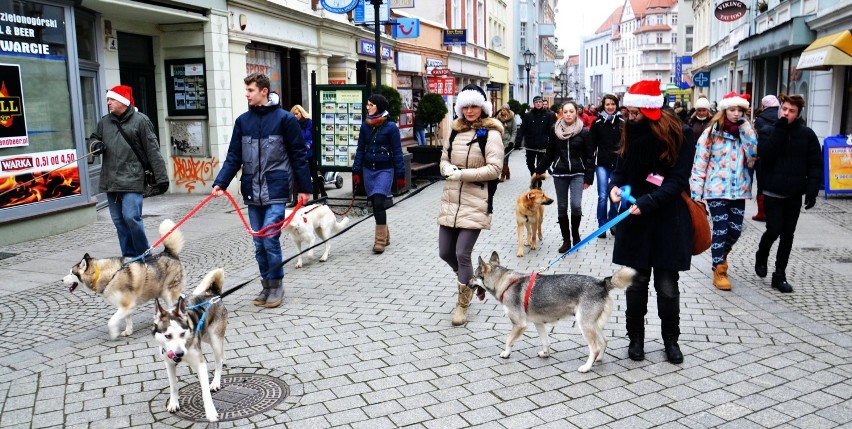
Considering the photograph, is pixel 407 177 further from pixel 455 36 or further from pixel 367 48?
pixel 455 36

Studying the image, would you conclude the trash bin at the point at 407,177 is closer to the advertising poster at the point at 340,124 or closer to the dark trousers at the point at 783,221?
the advertising poster at the point at 340,124

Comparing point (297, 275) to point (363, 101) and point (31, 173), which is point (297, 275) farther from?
point (363, 101)

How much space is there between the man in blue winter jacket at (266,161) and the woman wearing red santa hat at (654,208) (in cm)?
288

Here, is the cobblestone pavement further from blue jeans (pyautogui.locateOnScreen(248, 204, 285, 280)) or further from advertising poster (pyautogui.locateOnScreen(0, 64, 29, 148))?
advertising poster (pyautogui.locateOnScreen(0, 64, 29, 148))

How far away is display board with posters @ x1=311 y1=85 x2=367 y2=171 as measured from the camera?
13.0m

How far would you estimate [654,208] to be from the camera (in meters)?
4.56

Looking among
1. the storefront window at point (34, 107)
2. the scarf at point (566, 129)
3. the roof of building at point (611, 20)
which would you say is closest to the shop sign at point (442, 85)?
the storefront window at point (34, 107)

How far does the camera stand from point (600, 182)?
31.1 ft

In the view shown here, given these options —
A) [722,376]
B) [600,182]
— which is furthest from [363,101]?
[722,376]

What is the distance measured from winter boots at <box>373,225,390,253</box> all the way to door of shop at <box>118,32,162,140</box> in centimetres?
764

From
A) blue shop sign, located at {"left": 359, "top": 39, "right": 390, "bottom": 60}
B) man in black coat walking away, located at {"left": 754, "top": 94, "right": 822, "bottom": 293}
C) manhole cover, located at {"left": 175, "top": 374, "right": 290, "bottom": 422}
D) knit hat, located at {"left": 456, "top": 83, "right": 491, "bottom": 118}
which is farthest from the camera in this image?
blue shop sign, located at {"left": 359, "top": 39, "right": 390, "bottom": 60}

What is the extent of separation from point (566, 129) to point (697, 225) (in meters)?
4.35

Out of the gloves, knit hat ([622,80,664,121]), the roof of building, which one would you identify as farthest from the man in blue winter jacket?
the roof of building

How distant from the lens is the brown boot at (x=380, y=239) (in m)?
8.88
